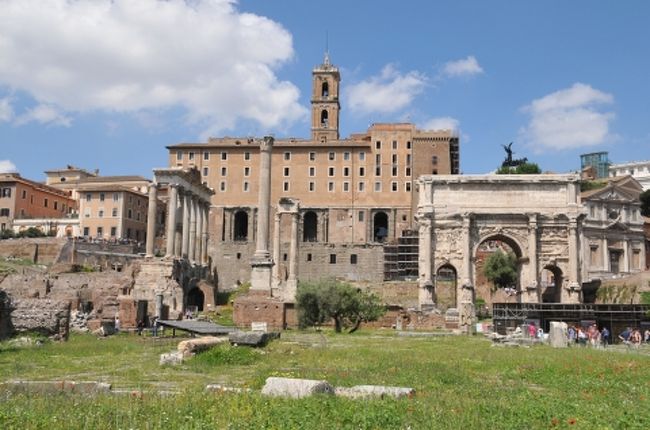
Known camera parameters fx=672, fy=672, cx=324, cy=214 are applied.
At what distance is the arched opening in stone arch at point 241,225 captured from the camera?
265ft

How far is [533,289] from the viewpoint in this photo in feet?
140

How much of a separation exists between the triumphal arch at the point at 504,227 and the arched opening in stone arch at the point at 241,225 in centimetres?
3965

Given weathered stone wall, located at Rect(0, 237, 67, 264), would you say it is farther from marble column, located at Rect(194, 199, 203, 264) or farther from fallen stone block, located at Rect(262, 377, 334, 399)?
fallen stone block, located at Rect(262, 377, 334, 399)

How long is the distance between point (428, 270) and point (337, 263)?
106 feet

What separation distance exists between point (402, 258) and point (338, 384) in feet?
203

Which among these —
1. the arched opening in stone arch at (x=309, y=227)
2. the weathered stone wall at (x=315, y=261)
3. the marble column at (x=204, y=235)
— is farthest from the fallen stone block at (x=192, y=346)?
the arched opening in stone arch at (x=309, y=227)

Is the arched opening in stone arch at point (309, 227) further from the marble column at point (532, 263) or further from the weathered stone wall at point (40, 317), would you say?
the weathered stone wall at point (40, 317)

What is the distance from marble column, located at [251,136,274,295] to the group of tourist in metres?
14.8

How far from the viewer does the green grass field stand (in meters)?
7.58

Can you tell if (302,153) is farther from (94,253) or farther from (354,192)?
(94,253)

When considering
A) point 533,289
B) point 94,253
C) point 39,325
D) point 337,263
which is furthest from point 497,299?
point 39,325

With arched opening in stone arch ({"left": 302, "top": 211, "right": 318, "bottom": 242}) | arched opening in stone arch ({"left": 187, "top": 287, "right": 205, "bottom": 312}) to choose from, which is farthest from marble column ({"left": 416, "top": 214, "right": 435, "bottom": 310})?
arched opening in stone arch ({"left": 302, "top": 211, "right": 318, "bottom": 242})

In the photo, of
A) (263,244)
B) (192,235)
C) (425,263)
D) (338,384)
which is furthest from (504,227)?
(338,384)

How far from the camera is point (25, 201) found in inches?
3022
